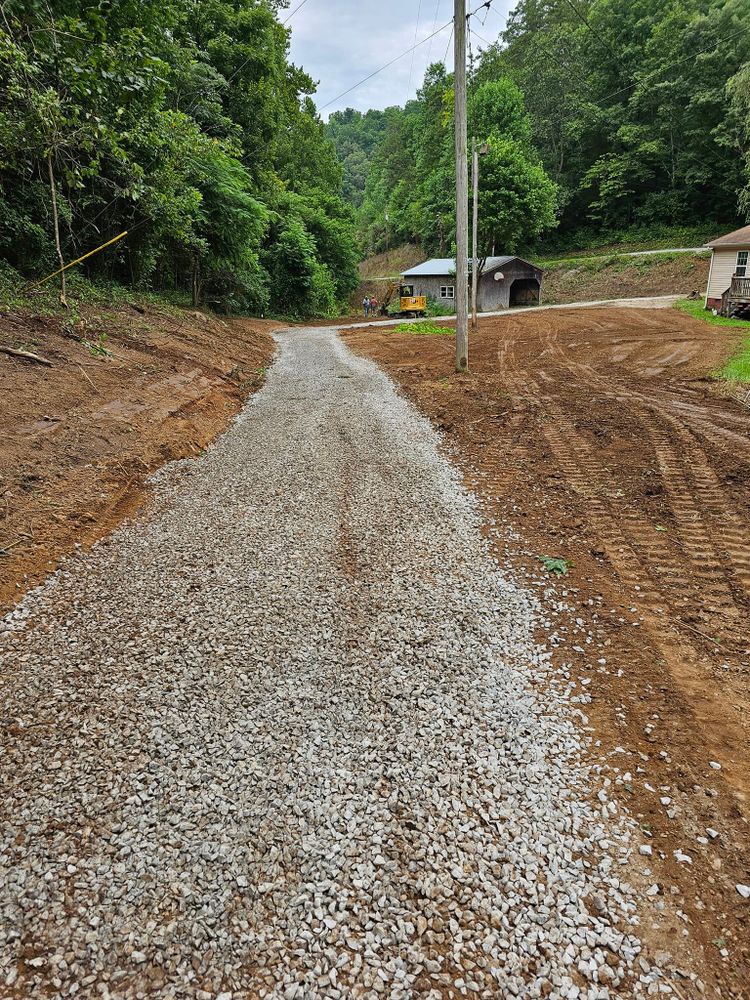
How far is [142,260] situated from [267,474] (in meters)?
11.7

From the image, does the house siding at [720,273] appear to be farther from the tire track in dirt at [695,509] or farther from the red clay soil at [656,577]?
the tire track in dirt at [695,509]

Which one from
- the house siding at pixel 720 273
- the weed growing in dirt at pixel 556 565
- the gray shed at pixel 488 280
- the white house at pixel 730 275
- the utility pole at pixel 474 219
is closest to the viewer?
the weed growing in dirt at pixel 556 565

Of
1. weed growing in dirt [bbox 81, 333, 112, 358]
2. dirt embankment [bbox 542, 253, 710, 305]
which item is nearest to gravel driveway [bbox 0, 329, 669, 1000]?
weed growing in dirt [bbox 81, 333, 112, 358]

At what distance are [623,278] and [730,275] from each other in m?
16.5

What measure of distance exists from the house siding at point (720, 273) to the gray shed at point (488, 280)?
15.9 m

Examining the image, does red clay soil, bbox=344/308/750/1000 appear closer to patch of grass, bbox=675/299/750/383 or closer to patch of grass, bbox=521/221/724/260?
patch of grass, bbox=675/299/750/383

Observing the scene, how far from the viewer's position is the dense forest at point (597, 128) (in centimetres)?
3625

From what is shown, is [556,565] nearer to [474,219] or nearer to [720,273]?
[474,219]

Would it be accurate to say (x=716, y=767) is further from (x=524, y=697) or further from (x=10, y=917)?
(x=10, y=917)

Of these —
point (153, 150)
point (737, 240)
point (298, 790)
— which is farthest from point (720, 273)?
point (298, 790)

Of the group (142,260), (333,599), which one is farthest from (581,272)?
(333,599)

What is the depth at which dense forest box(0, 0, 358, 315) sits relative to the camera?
23.9 ft

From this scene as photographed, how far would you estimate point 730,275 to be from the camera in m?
22.9

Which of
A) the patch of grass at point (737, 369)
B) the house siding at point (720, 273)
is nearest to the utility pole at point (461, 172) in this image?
the patch of grass at point (737, 369)
